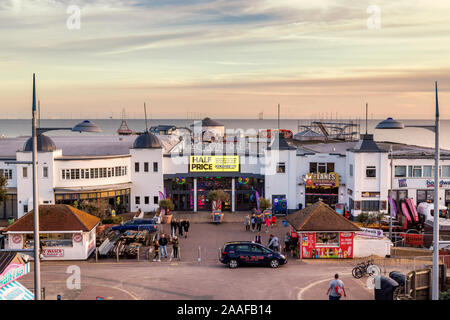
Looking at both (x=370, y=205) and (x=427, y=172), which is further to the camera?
(x=427, y=172)

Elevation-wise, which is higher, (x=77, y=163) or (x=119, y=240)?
(x=77, y=163)

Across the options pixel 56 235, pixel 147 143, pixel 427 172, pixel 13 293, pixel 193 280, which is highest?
pixel 147 143

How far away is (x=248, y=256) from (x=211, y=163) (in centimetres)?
2006

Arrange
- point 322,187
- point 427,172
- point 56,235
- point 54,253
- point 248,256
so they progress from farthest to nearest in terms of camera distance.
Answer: point 322,187, point 427,172, point 56,235, point 54,253, point 248,256

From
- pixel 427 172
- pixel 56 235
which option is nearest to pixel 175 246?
pixel 56 235

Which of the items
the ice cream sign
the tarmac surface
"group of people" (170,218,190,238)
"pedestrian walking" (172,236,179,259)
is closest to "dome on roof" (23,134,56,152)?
"group of people" (170,218,190,238)

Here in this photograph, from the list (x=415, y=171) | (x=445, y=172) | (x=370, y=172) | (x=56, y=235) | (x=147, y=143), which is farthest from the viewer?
(x=147, y=143)

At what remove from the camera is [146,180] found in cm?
4525

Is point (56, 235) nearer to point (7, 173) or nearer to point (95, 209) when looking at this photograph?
point (95, 209)

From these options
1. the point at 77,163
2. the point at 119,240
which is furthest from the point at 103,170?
the point at 119,240

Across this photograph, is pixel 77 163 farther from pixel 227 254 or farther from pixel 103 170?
pixel 227 254

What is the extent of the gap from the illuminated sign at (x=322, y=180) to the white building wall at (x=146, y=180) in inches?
526

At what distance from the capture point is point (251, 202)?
4575cm
